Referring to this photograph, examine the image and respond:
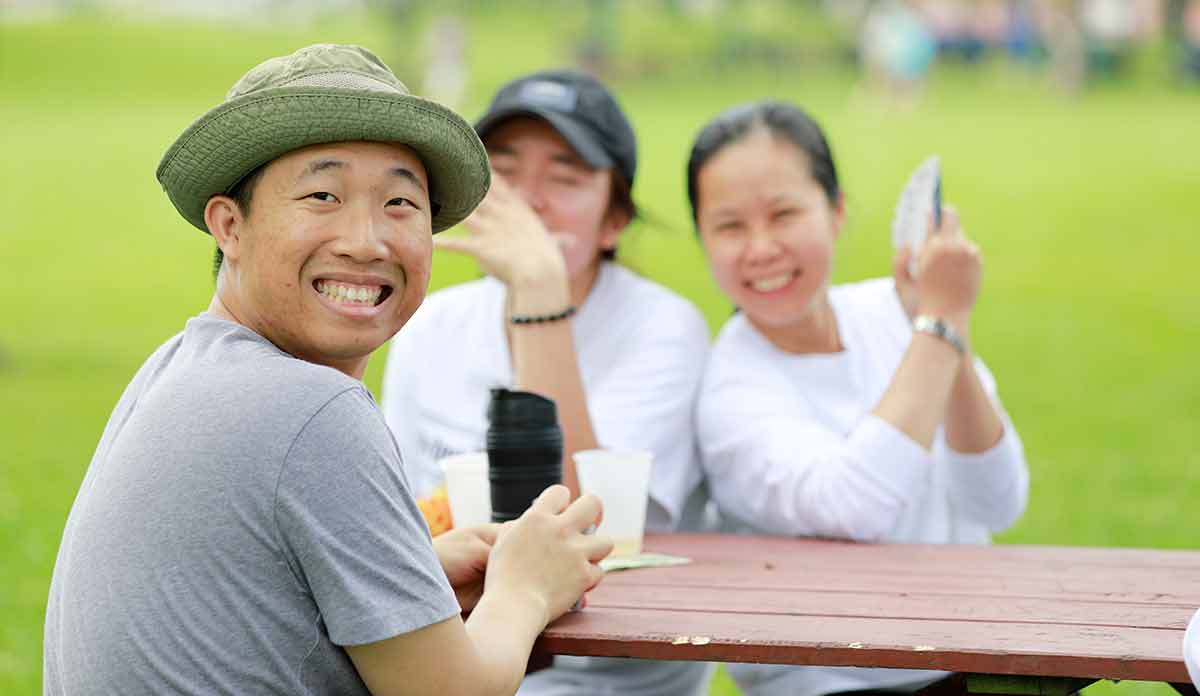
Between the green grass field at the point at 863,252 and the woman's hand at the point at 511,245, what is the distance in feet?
1.53

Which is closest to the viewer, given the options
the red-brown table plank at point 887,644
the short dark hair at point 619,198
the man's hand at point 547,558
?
the red-brown table plank at point 887,644

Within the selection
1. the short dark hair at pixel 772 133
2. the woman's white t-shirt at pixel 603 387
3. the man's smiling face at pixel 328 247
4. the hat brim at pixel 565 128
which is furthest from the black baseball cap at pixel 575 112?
the man's smiling face at pixel 328 247

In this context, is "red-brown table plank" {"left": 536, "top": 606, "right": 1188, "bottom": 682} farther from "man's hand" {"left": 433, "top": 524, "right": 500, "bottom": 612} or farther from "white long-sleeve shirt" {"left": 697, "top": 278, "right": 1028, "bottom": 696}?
"white long-sleeve shirt" {"left": 697, "top": 278, "right": 1028, "bottom": 696}

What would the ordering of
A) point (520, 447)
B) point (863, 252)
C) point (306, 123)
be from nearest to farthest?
point (306, 123) < point (520, 447) < point (863, 252)

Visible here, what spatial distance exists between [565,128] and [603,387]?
0.54 metres

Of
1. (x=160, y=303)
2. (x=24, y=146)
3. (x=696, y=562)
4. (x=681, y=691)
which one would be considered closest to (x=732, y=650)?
(x=696, y=562)

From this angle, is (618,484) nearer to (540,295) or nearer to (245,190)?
(540,295)

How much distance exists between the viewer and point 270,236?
75.5 inches

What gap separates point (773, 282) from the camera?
10.2ft

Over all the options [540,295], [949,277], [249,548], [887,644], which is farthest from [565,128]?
[249,548]

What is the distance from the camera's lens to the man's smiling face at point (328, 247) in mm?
1907

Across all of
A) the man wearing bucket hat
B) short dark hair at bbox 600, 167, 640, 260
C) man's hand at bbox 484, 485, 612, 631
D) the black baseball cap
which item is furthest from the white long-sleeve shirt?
the man wearing bucket hat

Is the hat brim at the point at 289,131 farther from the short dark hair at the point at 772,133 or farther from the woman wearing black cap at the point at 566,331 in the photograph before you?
the short dark hair at the point at 772,133

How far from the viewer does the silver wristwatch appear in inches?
113
